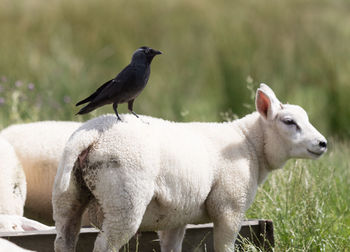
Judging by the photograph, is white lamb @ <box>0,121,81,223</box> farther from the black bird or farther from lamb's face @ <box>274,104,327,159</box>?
lamb's face @ <box>274,104,327,159</box>

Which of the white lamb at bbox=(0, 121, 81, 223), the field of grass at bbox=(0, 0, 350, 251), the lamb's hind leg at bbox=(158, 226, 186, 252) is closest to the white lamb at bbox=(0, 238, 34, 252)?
the lamb's hind leg at bbox=(158, 226, 186, 252)

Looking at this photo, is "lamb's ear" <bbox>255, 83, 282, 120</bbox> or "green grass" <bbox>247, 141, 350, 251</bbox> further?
"green grass" <bbox>247, 141, 350, 251</bbox>

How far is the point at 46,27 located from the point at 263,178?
787cm

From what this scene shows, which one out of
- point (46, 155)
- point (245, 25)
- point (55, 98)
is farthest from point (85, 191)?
point (245, 25)

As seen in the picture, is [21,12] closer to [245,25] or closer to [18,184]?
[245,25]

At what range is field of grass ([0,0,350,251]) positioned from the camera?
997 centimetres

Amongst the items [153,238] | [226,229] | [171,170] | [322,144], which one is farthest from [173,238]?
[322,144]

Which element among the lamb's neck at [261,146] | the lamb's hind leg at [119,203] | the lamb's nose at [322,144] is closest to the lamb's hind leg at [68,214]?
the lamb's hind leg at [119,203]

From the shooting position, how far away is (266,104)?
4656mm

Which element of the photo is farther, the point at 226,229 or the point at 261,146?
the point at 261,146

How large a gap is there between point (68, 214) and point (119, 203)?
324 millimetres

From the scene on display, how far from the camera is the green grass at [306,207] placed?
4.91m

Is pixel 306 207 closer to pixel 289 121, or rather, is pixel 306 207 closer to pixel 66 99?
pixel 289 121

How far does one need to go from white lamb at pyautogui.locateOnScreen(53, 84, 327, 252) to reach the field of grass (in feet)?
13.1
